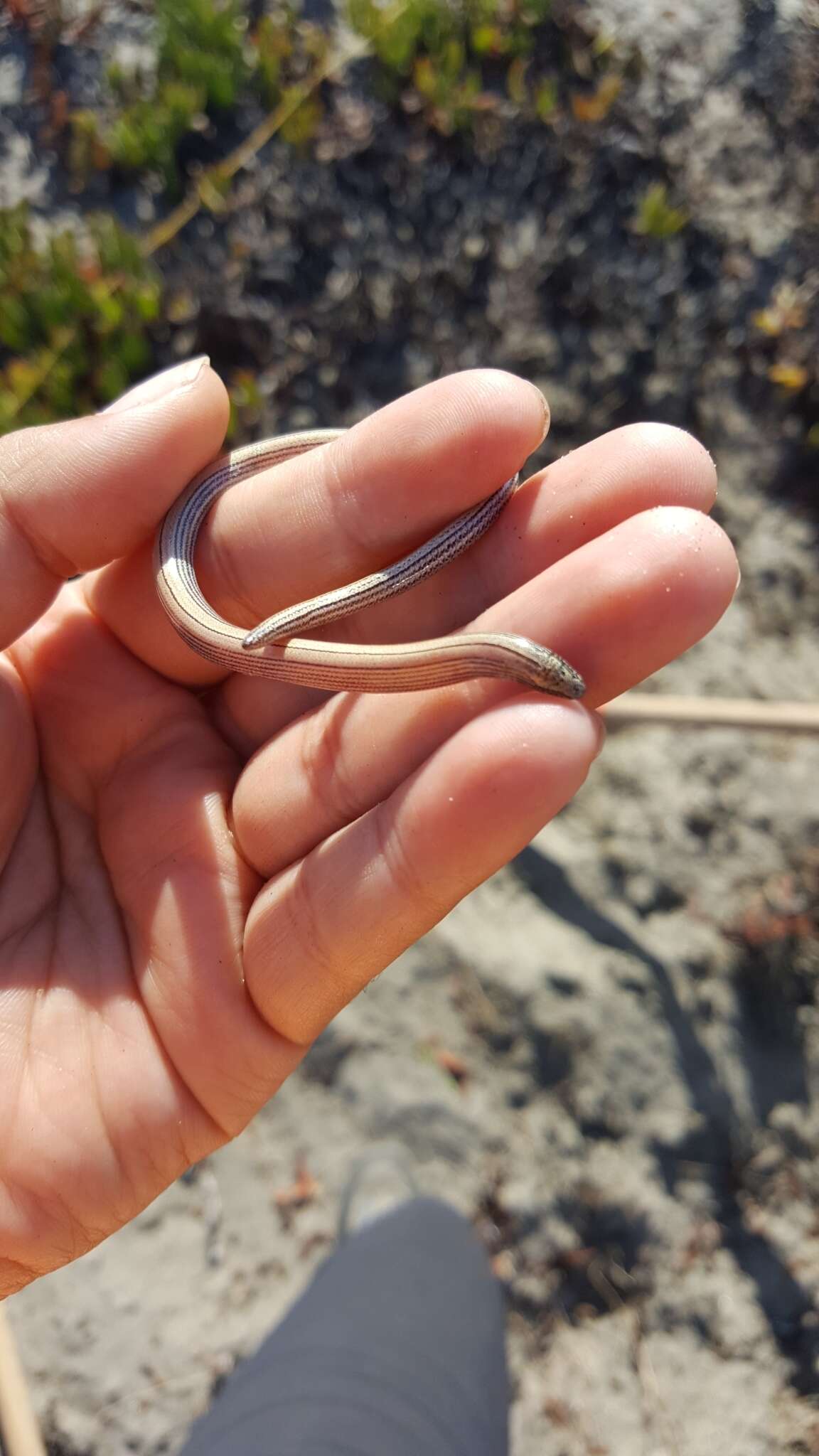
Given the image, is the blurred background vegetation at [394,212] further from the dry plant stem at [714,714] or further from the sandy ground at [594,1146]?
the sandy ground at [594,1146]

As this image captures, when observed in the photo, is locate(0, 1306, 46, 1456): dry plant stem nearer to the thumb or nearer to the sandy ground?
the sandy ground

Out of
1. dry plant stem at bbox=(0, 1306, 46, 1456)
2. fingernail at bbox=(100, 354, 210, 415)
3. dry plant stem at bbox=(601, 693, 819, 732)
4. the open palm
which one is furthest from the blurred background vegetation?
dry plant stem at bbox=(0, 1306, 46, 1456)

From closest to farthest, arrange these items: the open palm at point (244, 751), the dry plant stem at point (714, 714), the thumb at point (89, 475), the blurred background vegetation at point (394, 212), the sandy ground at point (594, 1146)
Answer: the open palm at point (244, 751) < the thumb at point (89, 475) < the sandy ground at point (594, 1146) < the dry plant stem at point (714, 714) < the blurred background vegetation at point (394, 212)

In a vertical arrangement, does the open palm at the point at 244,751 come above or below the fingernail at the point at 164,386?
below

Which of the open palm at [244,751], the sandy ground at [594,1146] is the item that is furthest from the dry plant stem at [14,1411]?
the open palm at [244,751]

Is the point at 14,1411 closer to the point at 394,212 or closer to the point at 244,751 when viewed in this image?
the point at 244,751

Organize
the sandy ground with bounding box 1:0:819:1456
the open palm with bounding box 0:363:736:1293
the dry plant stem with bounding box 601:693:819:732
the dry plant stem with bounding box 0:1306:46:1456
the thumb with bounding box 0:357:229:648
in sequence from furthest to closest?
the dry plant stem with bounding box 601:693:819:732 → the sandy ground with bounding box 1:0:819:1456 → the dry plant stem with bounding box 0:1306:46:1456 → the thumb with bounding box 0:357:229:648 → the open palm with bounding box 0:363:736:1293
